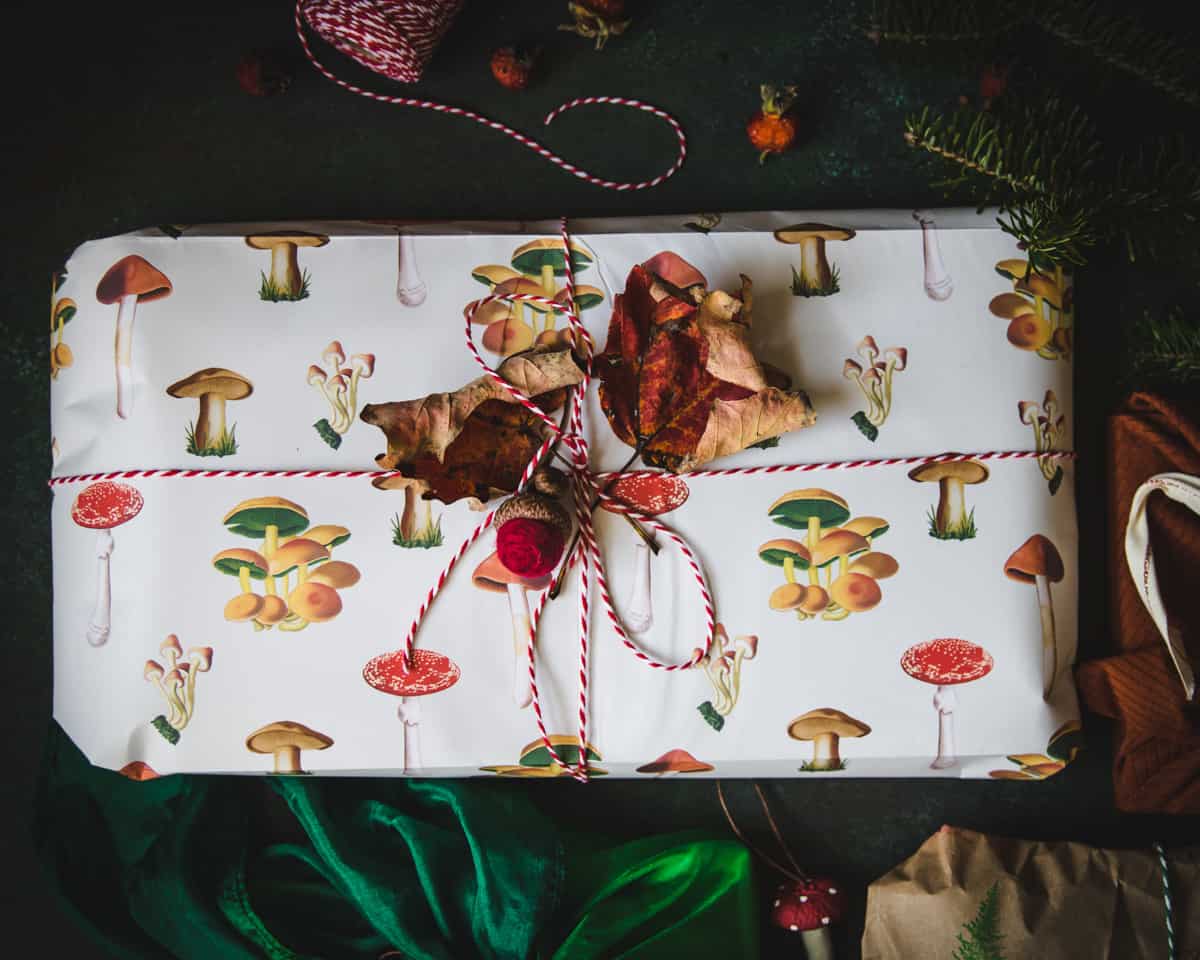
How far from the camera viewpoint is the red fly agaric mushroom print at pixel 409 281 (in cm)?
101

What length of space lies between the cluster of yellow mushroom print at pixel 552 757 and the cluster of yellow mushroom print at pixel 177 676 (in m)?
0.34

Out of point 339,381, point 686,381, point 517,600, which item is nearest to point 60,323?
point 339,381

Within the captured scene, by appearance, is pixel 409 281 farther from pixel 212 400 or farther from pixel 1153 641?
Answer: pixel 1153 641

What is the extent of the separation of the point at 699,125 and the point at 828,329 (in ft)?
1.12

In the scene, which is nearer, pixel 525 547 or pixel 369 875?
pixel 525 547

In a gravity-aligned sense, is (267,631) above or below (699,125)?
below

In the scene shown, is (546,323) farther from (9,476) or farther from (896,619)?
(9,476)

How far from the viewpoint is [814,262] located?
1.01 m

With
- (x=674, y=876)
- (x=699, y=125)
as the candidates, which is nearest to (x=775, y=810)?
(x=674, y=876)

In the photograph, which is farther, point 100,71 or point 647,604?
point 100,71

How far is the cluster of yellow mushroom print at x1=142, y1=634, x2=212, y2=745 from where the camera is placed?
3.30 ft

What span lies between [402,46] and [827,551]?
2.53 feet

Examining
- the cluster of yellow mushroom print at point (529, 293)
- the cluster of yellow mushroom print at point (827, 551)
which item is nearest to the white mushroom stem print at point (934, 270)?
the cluster of yellow mushroom print at point (827, 551)

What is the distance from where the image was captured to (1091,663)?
1030mm
